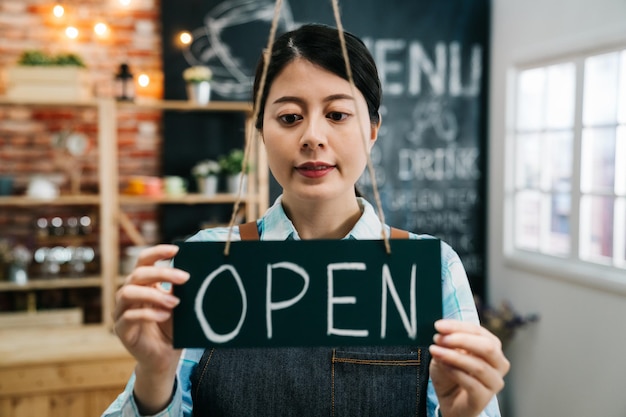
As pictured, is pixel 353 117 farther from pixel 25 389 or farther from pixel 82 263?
pixel 82 263

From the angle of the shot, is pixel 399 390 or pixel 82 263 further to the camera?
pixel 82 263

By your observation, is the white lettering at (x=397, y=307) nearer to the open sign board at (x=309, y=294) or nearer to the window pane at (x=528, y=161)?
the open sign board at (x=309, y=294)

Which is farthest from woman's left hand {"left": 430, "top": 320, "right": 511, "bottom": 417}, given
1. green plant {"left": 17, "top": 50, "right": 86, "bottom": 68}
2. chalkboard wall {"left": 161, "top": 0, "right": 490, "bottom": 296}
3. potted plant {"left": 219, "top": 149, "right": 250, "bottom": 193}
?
chalkboard wall {"left": 161, "top": 0, "right": 490, "bottom": 296}

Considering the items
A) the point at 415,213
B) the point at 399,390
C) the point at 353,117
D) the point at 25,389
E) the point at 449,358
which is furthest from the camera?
the point at 415,213

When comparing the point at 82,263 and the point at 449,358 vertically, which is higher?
the point at 449,358

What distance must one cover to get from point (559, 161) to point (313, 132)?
3316 mm

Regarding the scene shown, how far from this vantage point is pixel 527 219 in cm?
431

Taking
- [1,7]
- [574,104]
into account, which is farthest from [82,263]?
[574,104]

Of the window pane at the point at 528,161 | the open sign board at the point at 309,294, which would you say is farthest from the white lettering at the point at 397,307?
the window pane at the point at 528,161

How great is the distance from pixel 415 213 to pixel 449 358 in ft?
12.5

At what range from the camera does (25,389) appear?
3.06 metres

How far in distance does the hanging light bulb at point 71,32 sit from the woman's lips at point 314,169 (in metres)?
3.45

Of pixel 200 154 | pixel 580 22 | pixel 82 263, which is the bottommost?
pixel 82 263

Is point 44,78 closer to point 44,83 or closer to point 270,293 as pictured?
point 44,83
